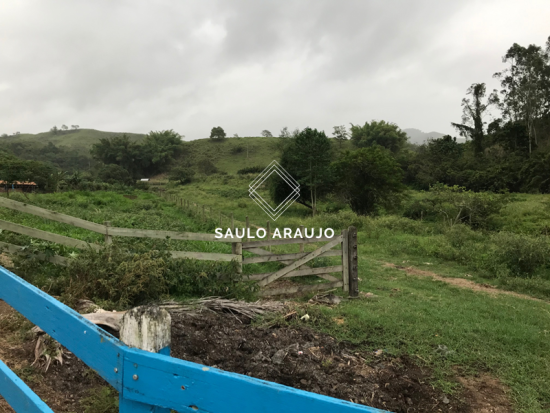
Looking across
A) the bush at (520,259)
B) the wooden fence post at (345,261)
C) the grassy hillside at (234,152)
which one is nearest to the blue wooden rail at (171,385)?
the wooden fence post at (345,261)

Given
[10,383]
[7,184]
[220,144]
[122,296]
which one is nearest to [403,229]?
[122,296]

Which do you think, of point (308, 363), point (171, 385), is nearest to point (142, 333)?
point (171, 385)

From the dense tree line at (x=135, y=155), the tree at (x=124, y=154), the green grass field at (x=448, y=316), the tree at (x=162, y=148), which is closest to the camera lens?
the green grass field at (x=448, y=316)

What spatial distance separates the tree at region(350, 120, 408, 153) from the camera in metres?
62.8

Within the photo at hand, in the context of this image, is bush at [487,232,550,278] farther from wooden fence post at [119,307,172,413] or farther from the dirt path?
wooden fence post at [119,307,172,413]

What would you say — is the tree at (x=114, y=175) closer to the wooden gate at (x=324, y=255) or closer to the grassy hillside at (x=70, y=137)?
the wooden gate at (x=324, y=255)

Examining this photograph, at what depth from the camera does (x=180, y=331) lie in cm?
418

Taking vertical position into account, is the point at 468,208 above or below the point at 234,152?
below

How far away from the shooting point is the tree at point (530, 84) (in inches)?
1535

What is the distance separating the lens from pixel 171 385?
108 cm

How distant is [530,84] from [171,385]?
164ft

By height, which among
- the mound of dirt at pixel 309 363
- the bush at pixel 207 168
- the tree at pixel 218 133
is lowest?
the mound of dirt at pixel 309 363

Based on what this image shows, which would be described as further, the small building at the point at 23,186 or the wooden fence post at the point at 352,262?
the small building at the point at 23,186

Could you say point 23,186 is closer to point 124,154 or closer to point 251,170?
point 251,170
